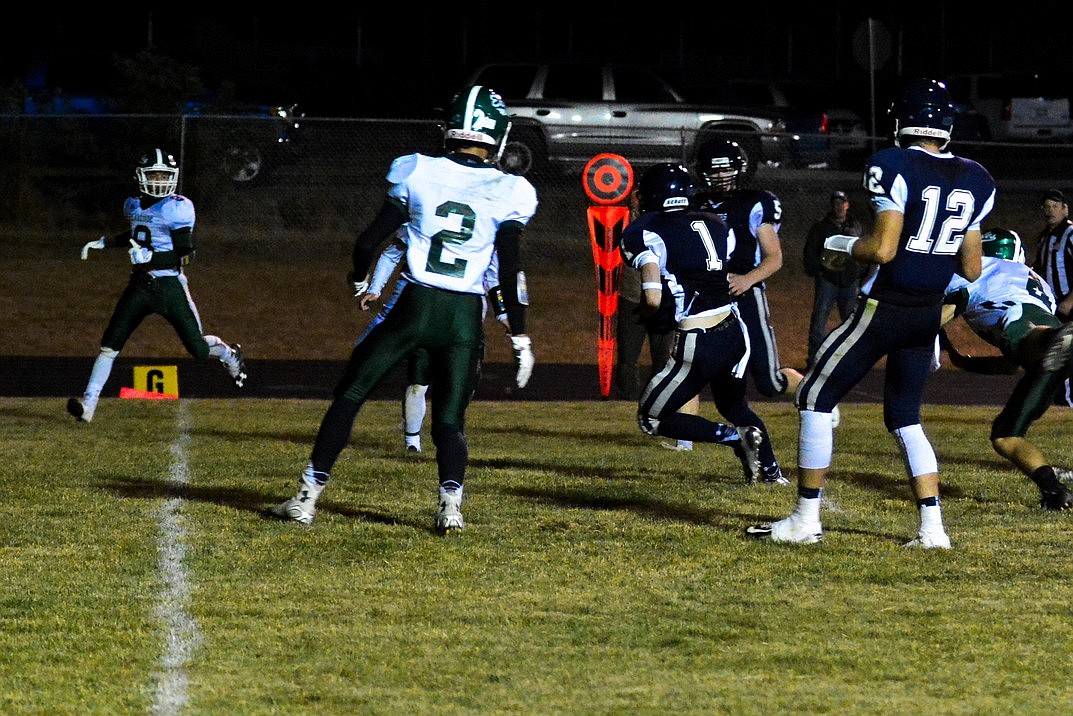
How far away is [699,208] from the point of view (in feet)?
29.3

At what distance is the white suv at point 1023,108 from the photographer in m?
26.3

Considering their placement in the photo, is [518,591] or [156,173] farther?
[156,173]

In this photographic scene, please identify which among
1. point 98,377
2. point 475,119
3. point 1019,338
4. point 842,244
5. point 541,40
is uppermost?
point 541,40

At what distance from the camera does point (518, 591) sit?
6.07m

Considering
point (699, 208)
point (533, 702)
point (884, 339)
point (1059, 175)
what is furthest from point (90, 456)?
point (1059, 175)

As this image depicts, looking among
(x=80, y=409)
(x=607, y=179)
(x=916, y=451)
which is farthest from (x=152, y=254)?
(x=916, y=451)

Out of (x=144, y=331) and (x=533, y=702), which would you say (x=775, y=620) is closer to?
(x=533, y=702)

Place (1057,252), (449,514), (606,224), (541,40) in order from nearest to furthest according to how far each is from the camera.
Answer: (449,514) < (1057,252) < (606,224) < (541,40)

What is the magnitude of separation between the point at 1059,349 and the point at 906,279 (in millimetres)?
1443

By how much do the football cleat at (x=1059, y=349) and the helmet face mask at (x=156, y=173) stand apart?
585 cm

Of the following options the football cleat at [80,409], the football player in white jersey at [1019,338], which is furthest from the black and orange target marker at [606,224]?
the football player in white jersey at [1019,338]

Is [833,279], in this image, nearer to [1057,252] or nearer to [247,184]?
[1057,252]

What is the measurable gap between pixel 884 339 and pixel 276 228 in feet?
45.9

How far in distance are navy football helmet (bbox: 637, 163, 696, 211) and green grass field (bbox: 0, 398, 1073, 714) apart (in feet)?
4.59
